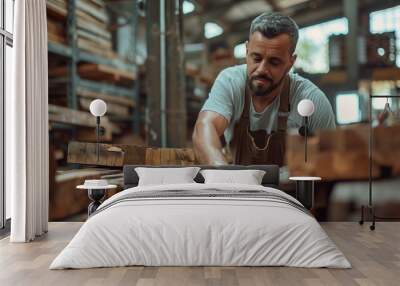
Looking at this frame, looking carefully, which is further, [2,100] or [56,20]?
[56,20]

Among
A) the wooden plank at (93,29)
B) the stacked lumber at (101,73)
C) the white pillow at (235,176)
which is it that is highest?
the wooden plank at (93,29)

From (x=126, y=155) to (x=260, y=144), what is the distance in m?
1.65

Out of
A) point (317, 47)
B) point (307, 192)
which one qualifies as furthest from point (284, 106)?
point (307, 192)

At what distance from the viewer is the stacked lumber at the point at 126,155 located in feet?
23.0

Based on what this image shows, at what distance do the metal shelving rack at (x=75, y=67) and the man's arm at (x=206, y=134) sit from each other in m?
0.75

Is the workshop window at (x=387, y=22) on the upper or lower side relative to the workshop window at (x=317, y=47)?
upper

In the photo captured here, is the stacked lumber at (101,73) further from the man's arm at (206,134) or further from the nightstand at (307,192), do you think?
the nightstand at (307,192)

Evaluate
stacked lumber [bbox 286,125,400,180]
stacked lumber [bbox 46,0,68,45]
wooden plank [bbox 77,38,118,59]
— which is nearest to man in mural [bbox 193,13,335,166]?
stacked lumber [bbox 286,125,400,180]

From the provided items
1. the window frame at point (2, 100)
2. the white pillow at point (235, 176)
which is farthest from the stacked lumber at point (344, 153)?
the window frame at point (2, 100)

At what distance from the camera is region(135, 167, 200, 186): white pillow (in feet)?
20.5

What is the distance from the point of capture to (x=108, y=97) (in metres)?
Result: 7.03

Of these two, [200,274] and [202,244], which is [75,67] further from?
[200,274]

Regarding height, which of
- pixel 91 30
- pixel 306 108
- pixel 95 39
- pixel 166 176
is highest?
pixel 91 30

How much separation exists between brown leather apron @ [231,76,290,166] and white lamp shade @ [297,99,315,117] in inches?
9.3
